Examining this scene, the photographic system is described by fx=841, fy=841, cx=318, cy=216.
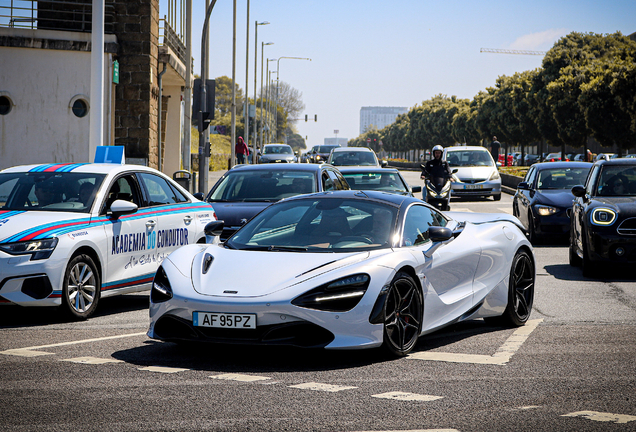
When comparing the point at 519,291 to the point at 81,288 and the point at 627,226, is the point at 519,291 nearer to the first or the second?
the point at 627,226

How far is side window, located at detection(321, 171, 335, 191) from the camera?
41.0ft

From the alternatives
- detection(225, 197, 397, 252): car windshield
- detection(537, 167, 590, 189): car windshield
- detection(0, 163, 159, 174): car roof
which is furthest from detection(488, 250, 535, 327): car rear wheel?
detection(537, 167, 590, 189): car windshield

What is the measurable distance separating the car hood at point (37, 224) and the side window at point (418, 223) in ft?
10.9

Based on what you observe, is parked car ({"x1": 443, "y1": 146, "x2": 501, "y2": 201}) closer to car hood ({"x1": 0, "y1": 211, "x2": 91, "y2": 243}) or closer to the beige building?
the beige building

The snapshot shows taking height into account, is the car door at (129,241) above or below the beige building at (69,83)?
below

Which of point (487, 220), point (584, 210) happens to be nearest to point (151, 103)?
point (584, 210)

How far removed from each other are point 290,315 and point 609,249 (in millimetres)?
6924

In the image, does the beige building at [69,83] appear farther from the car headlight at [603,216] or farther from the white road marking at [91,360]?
the white road marking at [91,360]

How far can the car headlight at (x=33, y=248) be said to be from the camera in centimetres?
774

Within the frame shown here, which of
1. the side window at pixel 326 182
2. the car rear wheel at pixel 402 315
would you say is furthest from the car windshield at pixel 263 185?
the car rear wheel at pixel 402 315

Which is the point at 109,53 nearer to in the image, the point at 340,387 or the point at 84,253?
the point at 84,253

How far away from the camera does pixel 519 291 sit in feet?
26.1

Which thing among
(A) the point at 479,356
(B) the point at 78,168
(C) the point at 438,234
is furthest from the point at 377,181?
(A) the point at 479,356

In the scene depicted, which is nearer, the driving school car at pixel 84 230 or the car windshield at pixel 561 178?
the driving school car at pixel 84 230
